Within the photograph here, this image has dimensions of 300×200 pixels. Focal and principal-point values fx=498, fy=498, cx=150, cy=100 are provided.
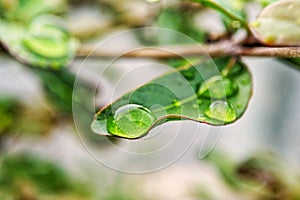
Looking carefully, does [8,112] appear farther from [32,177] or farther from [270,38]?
[270,38]

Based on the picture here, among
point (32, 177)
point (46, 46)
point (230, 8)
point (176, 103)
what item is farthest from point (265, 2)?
point (32, 177)

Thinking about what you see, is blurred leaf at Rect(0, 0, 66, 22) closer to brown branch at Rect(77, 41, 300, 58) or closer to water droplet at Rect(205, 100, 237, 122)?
brown branch at Rect(77, 41, 300, 58)

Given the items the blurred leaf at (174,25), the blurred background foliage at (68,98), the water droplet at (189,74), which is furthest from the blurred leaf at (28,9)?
the water droplet at (189,74)

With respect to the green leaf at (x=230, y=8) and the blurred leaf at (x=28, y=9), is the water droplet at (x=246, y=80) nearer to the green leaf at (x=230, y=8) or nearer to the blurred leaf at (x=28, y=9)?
the green leaf at (x=230, y=8)

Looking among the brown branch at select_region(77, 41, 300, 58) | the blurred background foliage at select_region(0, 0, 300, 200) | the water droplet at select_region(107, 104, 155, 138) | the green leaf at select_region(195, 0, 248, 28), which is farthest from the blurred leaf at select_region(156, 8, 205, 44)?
the water droplet at select_region(107, 104, 155, 138)

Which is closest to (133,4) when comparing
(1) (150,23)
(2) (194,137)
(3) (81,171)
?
(1) (150,23)
